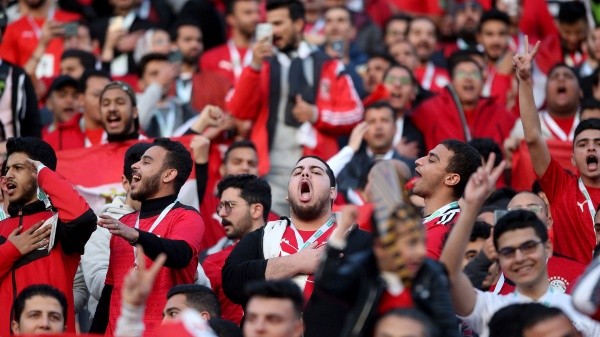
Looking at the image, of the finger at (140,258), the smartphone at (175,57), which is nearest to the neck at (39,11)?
the smartphone at (175,57)

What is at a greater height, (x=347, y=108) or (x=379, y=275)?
(x=379, y=275)

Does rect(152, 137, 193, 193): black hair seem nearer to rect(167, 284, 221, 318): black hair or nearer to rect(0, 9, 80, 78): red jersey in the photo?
rect(167, 284, 221, 318): black hair

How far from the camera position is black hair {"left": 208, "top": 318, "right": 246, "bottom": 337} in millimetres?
9227

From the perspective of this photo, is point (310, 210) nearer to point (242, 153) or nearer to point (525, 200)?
point (525, 200)

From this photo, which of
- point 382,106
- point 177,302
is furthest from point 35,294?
point 382,106

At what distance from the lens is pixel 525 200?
11.1m

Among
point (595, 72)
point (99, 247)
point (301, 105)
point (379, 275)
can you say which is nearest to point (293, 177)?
point (99, 247)

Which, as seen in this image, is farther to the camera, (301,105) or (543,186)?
(301,105)

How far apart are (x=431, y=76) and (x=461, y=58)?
150 cm

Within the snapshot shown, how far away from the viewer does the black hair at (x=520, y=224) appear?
884cm

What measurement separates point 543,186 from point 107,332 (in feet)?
11.2

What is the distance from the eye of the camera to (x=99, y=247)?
10594 mm

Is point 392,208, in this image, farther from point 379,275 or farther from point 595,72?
point 595,72

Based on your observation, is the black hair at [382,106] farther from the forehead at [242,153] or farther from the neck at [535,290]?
the neck at [535,290]
